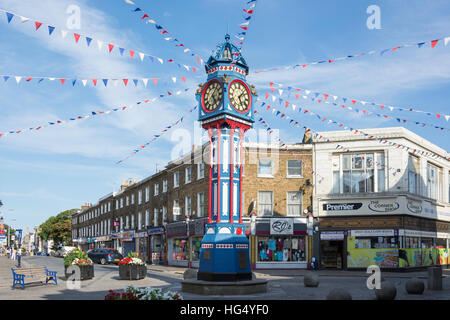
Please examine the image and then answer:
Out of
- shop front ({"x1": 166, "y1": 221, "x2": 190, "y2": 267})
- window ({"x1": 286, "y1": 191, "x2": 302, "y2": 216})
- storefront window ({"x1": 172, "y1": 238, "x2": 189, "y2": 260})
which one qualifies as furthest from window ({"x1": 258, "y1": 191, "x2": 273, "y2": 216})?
storefront window ({"x1": 172, "y1": 238, "x2": 189, "y2": 260})

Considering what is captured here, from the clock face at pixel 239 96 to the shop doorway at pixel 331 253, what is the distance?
680 inches

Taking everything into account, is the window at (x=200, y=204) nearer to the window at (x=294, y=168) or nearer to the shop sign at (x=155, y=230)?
the window at (x=294, y=168)

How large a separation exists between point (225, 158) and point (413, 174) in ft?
63.5

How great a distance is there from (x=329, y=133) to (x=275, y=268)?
1010 centimetres

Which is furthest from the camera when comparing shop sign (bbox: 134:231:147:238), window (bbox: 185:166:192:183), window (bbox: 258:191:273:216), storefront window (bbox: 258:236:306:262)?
shop sign (bbox: 134:231:147:238)

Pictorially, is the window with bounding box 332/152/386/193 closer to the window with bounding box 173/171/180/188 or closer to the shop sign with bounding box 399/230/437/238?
the shop sign with bounding box 399/230/437/238

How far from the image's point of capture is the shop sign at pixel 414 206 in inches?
1171

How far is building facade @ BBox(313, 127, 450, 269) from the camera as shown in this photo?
29516 mm

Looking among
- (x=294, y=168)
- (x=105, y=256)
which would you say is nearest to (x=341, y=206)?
(x=294, y=168)

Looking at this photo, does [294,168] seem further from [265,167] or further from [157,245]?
[157,245]

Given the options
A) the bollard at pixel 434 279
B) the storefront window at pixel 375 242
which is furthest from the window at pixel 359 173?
the bollard at pixel 434 279

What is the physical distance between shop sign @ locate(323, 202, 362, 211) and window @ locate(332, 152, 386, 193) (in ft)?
3.28
